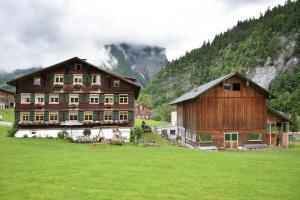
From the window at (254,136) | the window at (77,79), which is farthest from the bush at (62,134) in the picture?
the window at (254,136)

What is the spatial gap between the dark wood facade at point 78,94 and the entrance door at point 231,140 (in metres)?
12.5

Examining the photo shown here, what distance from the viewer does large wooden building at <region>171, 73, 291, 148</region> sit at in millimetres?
39812

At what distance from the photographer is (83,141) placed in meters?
37.2

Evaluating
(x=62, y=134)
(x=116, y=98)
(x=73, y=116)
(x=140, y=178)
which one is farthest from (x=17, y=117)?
(x=140, y=178)

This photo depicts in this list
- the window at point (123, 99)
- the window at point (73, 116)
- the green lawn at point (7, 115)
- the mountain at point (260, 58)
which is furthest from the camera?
the mountain at point (260, 58)

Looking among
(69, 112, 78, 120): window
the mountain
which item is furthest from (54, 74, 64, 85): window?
the mountain

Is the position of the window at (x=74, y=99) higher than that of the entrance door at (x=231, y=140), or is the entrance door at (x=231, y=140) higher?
the window at (x=74, y=99)

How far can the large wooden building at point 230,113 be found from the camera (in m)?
39.8

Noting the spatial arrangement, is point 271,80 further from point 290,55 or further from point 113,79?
point 113,79

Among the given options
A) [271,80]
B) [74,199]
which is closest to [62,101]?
[74,199]

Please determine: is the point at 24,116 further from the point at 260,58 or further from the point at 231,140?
the point at 260,58

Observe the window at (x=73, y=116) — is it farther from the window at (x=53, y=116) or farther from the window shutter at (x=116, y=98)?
the window shutter at (x=116, y=98)

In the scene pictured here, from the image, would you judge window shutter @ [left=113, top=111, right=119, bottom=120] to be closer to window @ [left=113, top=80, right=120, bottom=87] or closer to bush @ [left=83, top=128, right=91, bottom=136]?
window @ [left=113, top=80, right=120, bottom=87]

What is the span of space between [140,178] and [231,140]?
25399 mm
